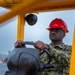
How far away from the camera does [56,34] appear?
2.92 m

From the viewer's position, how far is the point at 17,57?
→ 2074 millimetres

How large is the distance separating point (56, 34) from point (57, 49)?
23 centimetres

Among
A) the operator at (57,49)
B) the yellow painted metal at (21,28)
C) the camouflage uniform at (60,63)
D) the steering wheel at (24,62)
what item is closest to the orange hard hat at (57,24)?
the operator at (57,49)

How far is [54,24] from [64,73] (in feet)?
2.26

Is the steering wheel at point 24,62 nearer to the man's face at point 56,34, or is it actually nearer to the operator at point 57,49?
the operator at point 57,49

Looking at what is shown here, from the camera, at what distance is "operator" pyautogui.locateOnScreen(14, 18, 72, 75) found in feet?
7.53

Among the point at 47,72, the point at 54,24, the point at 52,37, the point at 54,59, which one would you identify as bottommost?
the point at 47,72

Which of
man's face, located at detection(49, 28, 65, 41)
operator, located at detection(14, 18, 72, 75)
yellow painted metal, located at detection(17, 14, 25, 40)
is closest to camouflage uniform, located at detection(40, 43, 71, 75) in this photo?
operator, located at detection(14, 18, 72, 75)

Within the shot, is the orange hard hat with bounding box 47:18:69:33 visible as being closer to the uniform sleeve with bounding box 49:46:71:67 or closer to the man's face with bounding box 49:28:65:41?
the man's face with bounding box 49:28:65:41

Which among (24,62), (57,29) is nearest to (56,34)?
(57,29)

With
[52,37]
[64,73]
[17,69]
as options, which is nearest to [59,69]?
[64,73]

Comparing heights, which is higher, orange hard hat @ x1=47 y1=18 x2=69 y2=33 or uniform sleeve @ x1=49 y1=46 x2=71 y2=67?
orange hard hat @ x1=47 y1=18 x2=69 y2=33

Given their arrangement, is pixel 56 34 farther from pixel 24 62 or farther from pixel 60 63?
pixel 24 62

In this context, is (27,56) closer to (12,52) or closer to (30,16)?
(12,52)
